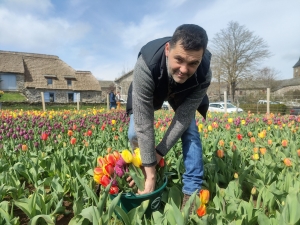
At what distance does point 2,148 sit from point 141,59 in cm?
246

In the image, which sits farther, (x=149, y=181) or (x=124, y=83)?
(x=124, y=83)

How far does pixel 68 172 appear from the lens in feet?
7.43

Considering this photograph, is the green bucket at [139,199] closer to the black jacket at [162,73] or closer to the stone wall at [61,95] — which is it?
the black jacket at [162,73]

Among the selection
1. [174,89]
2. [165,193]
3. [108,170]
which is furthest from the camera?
[165,193]

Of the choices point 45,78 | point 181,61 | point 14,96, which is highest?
point 45,78

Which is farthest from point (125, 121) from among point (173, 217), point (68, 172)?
point (173, 217)

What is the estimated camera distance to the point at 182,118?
1805 mm

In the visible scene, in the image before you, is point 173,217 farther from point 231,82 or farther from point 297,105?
point 231,82

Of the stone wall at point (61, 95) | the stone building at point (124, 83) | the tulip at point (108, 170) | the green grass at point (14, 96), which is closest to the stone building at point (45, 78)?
the stone wall at point (61, 95)

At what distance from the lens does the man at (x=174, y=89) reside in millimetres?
1391

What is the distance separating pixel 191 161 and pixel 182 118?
348 millimetres

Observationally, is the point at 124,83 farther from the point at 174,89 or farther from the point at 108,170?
the point at 108,170

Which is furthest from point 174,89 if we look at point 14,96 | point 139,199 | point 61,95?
point 61,95

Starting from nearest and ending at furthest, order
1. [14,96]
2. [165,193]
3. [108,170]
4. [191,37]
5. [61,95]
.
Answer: [191,37], [108,170], [165,193], [14,96], [61,95]
